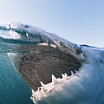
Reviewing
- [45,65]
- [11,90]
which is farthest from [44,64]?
[11,90]

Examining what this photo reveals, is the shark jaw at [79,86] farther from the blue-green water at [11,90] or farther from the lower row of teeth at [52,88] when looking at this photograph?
the blue-green water at [11,90]

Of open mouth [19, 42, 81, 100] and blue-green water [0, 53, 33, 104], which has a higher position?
open mouth [19, 42, 81, 100]

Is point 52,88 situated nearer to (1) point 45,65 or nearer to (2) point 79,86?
(2) point 79,86

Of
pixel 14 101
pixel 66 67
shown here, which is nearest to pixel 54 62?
pixel 66 67

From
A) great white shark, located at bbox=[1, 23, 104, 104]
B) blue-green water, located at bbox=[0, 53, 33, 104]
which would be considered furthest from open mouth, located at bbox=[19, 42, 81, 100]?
blue-green water, located at bbox=[0, 53, 33, 104]

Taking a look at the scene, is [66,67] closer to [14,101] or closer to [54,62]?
[54,62]

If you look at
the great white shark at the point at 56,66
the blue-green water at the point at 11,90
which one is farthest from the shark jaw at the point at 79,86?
the blue-green water at the point at 11,90

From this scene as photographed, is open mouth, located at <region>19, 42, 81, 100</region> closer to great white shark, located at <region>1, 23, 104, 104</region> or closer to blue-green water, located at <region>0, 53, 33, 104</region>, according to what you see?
great white shark, located at <region>1, 23, 104, 104</region>

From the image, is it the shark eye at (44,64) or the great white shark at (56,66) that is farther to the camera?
the shark eye at (44,64)
